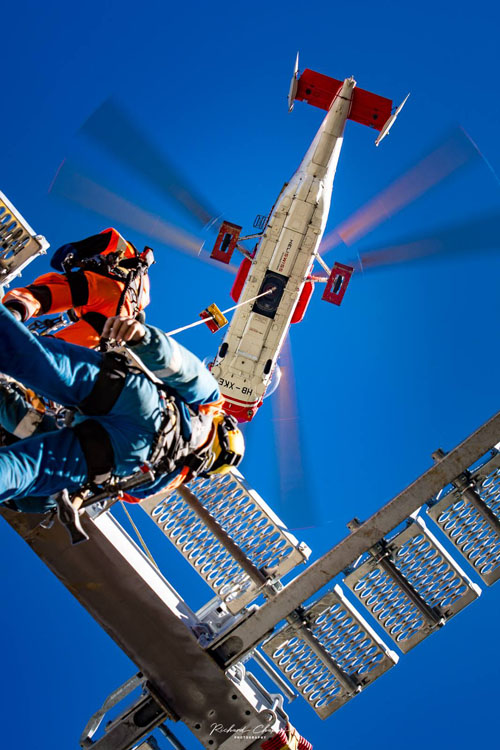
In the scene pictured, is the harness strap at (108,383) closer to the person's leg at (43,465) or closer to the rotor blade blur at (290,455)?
the person's leg at (43,465)

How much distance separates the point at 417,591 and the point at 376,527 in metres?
1.09

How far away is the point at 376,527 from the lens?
7.30 meters

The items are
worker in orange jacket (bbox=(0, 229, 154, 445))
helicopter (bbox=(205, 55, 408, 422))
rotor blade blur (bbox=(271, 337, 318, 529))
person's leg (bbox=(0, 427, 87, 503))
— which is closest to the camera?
person's leg (bbox=(0, 427, 87, 503))

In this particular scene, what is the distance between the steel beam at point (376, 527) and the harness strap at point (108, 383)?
12.1 ft

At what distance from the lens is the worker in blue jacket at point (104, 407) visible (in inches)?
165

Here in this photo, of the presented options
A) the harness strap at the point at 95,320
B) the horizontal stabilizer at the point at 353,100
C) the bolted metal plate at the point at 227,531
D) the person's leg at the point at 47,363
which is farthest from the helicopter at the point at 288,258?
the person's leg at the point at 47,363

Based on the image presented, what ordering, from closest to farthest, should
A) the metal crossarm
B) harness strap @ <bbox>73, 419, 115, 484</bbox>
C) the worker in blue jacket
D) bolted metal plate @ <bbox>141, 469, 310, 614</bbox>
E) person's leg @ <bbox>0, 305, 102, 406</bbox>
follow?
person's leg @ <bbox>0, 305, 102, 406</bbox>
the worker in blue jacket
harness strap @ <bbox>73, 419, 115, 484</bbox>
bolted metal plate @ <bbox>141, 469, 310, 614</bbox>
the metal crossarm

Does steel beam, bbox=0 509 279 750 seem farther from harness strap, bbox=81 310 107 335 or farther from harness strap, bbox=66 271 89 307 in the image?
harness strap, bbox=66 271 89 307

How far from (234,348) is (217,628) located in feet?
17.6

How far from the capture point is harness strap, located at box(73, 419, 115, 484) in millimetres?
4836

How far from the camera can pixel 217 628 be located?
7.83 metres

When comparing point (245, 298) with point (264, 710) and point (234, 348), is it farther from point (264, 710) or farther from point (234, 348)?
point (264, 710)

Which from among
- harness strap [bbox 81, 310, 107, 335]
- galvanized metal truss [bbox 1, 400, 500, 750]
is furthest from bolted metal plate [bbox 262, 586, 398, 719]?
harness strap [bbox 81, 310, 107, 335]

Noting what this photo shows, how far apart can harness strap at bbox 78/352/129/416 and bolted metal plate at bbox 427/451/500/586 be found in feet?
14.2
